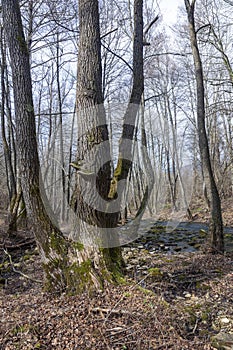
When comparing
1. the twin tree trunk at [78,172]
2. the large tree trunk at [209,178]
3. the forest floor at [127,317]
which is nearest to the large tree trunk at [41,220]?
the twin tree trunk at [78,172]

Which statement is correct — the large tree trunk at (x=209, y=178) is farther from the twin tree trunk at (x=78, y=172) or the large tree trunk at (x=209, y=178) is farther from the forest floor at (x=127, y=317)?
the twin tree trunk at (x=78, y=172)

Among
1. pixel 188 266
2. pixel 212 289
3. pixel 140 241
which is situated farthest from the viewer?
pixel 140 241

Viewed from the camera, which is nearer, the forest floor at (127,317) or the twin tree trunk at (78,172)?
the forest floor at (127,317)

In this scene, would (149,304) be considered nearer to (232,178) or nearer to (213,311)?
(213,311)

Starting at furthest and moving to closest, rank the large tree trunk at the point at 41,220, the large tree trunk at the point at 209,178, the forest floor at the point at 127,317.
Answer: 1. the large tree trunk at the point at 209,178
2. the large tree trunk at the point at 41,220
3. the forest floor at the point at 127,317

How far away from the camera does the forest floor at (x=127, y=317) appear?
2.45m

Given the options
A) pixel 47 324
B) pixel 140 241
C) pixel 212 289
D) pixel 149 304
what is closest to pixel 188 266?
pixel 212 289

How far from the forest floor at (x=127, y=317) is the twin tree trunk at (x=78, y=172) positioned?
26 centimetres

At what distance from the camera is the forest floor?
8.04ft

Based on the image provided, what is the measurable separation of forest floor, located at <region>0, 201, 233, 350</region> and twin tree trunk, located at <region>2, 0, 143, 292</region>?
10.1 inches

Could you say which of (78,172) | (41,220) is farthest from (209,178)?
(41,220)

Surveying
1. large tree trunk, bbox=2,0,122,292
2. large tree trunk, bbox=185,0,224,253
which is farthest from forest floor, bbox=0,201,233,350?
large tree trunk, bbox=185,0,224,253

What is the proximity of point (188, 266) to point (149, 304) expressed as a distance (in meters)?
2.18

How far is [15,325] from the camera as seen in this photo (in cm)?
269
